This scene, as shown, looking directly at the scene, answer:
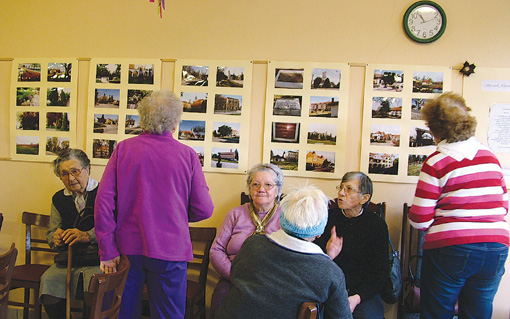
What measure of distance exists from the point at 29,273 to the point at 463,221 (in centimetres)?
285

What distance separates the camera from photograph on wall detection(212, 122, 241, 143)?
10.2 feet

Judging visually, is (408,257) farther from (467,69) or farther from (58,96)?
(58,96)

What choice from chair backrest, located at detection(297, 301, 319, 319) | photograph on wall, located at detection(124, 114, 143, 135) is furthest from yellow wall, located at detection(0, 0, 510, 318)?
chair backrest, located at detection(297, 301, 319, 319)

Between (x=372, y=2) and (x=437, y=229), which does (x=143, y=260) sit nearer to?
(x=437, y=229)

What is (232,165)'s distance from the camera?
123 inches

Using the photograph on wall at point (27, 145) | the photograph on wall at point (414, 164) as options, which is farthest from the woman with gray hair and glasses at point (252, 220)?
the photograph on wall at point (27, 145)

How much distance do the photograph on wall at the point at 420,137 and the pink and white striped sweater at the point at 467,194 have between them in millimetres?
818

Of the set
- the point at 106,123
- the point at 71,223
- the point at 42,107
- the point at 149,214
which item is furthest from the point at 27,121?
the point at 149,214

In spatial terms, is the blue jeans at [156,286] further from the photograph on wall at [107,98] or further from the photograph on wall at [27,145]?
the photograph on wall at [27,145]

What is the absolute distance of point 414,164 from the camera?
2.95 metres

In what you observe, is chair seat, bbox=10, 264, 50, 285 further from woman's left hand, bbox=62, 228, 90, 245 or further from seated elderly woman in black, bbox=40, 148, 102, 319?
woman's left hand, bbox=62, 228, 90, 245


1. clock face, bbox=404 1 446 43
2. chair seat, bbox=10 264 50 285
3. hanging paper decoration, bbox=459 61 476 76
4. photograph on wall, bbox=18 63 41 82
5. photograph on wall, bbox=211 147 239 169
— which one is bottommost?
chair seat, bbox=10 264 50 285

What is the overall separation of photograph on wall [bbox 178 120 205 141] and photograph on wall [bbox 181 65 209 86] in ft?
1.00

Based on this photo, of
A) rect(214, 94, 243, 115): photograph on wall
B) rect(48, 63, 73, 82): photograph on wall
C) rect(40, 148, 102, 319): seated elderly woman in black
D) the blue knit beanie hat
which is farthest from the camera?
rect(48, 63, 73, 82): photograph on wall
